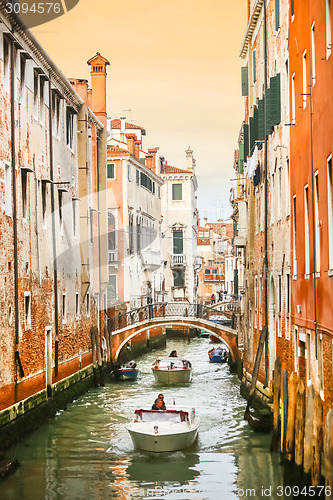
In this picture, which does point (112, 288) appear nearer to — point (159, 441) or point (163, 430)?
point (163, 430)

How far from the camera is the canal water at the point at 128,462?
11.8 m

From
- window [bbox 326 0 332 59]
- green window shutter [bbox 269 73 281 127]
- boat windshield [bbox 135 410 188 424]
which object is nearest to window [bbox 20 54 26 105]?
green window shutter [bbox 269 73 281 127]

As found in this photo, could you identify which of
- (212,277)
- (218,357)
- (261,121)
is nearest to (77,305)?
(261,121)

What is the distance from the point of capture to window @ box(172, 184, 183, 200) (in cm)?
5250

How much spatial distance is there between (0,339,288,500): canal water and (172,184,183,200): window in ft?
107

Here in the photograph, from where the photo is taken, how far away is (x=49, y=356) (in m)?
18.3

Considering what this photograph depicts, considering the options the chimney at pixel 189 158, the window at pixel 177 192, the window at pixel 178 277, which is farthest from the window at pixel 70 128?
the chimney at pixel 189 158

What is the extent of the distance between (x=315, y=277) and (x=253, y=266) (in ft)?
Result: 33.3

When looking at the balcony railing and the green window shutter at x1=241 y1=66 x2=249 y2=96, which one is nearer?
the green window shutter at x1=241 y1=66 x2=249 y2=96

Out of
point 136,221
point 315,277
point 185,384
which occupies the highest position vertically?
point 136,221

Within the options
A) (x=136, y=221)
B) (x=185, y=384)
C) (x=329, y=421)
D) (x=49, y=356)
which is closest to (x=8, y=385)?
(x=49, y=356)

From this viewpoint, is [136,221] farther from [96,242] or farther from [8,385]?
[8,385]

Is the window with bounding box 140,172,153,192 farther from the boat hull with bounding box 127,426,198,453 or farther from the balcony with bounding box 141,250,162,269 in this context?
the boat hull with bounding box 127,426,198,453

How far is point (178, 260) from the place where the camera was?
51.4 metres
